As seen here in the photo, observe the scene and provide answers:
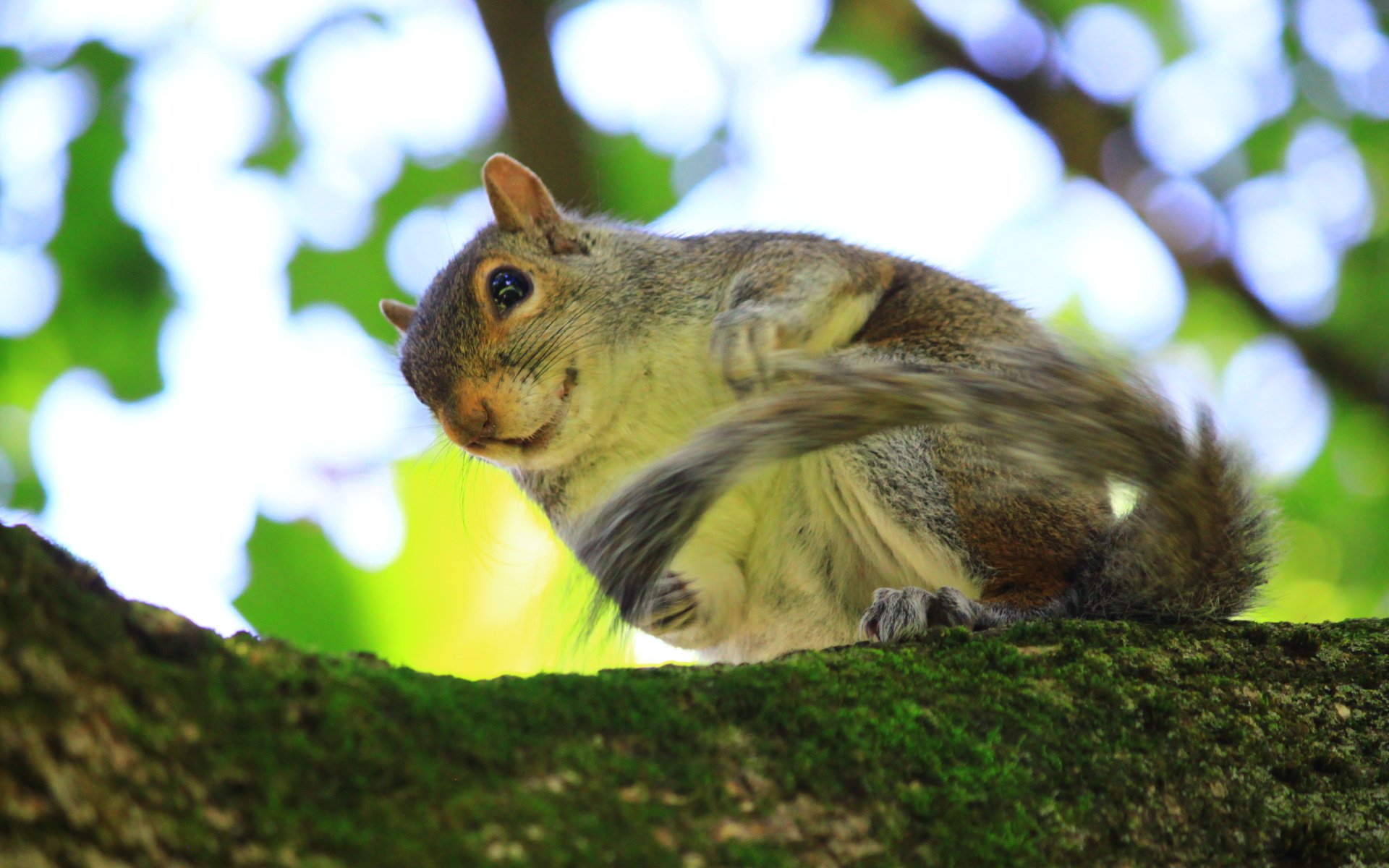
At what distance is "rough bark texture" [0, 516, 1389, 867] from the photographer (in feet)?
2.68

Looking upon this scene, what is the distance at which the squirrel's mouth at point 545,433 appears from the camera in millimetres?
2602

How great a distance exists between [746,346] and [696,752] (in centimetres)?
131

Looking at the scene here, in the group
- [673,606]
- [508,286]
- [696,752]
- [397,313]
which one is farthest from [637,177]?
[696,752]

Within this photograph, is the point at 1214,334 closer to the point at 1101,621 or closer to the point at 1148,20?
the point at 1148,20

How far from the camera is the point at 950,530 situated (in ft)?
7.15

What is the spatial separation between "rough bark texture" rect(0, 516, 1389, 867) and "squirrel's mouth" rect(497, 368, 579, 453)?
127 cm

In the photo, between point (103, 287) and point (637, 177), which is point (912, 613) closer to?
point (637, 177)

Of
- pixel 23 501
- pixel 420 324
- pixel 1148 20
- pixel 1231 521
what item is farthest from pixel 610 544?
pixel 1148 20

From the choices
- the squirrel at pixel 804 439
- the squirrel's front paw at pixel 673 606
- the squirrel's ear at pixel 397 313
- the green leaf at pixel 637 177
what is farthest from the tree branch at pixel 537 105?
the squirrel's front paw at pixel 673 606

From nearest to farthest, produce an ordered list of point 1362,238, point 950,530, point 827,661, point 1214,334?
point 827,661 < point 950,530 < point 1362,238 < point 1214,334

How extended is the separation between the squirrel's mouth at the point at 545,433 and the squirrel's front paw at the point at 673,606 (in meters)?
0.42

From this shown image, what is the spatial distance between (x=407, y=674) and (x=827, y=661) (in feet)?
1.58

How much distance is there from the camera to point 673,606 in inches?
96.5

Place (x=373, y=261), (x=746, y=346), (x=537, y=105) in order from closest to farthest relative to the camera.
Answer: (x=746, y=346) → (x=537, y=105) → (x=373, y=261)
